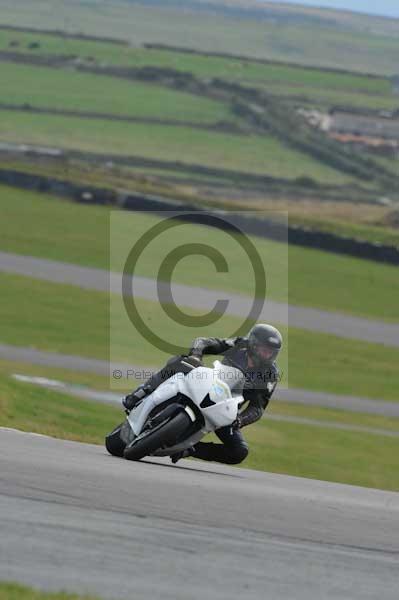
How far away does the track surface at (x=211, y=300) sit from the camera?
30.0 meters

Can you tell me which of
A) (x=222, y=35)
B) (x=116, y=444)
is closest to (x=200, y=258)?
(x=116, y=444)

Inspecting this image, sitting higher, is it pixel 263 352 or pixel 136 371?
pixel 263 352

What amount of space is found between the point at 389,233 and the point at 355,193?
24079 millimetres

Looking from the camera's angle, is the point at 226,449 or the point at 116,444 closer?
the point at 226,449

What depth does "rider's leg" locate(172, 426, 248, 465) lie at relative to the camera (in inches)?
413

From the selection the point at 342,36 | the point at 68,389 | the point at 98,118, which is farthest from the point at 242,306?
the point at 342,36

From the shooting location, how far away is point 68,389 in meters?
19.5

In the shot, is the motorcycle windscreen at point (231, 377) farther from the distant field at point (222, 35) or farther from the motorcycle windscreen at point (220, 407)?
the distant field at point (222, 35)

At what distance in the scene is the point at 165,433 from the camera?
9.82 meters

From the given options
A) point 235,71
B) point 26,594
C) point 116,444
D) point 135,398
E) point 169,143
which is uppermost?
point 26,594

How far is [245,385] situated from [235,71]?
354ft

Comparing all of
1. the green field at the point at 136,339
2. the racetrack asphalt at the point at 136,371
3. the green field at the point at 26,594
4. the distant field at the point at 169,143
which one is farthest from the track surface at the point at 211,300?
the distant field at the point at 169,143

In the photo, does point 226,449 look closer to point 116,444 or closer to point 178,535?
point 116,444

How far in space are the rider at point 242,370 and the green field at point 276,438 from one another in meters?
3.53
